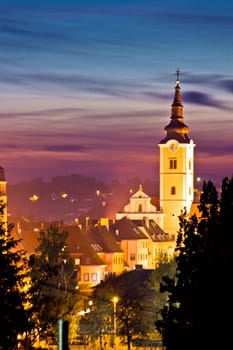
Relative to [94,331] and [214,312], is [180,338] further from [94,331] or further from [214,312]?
[94,331]

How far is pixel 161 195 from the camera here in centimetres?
18175

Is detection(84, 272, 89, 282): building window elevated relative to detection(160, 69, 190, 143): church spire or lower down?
A: lower down

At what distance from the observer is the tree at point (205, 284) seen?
32781mm

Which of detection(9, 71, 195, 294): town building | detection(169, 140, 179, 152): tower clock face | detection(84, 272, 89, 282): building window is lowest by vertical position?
detection(84, 272, 89, 282): building window

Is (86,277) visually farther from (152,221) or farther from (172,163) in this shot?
(172,163)

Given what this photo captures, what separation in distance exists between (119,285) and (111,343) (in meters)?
6.60

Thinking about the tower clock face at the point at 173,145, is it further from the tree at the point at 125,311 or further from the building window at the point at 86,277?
the tree at the point at 125,311

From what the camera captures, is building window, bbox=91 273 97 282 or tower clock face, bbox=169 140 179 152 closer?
building window, bbox=91 273 97 282

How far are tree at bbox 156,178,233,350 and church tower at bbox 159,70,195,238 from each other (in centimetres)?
13972

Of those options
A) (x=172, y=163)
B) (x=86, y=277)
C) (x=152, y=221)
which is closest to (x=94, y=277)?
(x=86, y=277)

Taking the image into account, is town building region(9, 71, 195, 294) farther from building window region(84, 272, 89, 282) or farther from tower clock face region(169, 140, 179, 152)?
building window region(84, 272, 89, 282)

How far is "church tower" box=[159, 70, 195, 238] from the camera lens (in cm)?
18025

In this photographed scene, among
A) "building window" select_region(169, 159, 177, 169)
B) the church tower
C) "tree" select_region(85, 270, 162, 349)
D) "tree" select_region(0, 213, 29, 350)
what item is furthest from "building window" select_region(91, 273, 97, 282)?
"tree" select_region(0, 213, 29, 350)

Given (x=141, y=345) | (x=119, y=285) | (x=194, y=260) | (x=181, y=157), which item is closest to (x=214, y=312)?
(x=194, y=260)
